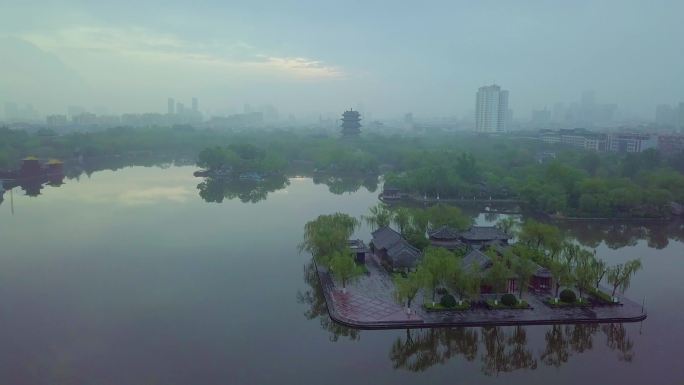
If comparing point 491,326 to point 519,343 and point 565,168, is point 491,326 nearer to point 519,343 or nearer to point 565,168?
point 519,343

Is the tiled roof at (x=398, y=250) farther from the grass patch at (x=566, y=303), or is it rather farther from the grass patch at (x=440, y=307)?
the grass patch at (x=566, y=303)

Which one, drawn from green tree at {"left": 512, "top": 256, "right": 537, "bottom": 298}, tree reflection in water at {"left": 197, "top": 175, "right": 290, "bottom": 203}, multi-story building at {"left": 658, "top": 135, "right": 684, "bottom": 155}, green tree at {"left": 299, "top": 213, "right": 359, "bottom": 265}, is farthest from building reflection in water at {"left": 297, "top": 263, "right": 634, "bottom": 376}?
multi-story building at {"left": 658, "top": 135, "right": 684, "bottom": 155}

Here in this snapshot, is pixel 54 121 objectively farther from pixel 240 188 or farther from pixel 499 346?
pixel 499 346

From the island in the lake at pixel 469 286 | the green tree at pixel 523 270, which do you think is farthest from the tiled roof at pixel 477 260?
the green tree at pixel 523 270

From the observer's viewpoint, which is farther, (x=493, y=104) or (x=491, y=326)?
(x=493, y=104)

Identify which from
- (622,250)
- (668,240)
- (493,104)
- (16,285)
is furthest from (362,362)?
(493,104)
